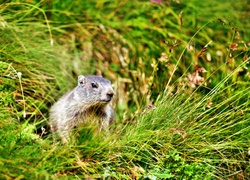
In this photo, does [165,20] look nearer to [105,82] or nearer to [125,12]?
[125,12]

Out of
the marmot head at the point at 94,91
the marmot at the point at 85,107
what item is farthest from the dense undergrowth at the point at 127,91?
the marmot head at the point at 94,91

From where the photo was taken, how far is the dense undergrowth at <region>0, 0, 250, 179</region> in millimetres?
5016

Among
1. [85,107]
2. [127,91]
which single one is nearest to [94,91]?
[85,107]

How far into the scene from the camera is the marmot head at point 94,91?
5.98m

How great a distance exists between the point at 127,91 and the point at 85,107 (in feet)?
4.85

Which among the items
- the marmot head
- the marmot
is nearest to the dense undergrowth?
the marmot

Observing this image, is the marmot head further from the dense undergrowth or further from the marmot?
the dense undergrowth

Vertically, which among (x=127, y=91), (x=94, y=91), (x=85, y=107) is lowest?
(x=127, y=91)

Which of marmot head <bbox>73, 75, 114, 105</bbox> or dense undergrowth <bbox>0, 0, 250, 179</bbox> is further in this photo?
marmot head <bbox>73, 75, 114, 105</bbox>

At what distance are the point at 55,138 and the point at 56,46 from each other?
2005 mm

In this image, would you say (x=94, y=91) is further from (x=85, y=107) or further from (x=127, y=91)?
(x=127, y=91)

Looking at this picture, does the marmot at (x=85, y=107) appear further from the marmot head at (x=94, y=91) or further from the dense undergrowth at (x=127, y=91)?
the dense undergrowth at (x=127, y=91)

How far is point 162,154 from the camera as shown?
533cm

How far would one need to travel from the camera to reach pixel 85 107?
20.5 feet
